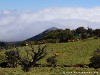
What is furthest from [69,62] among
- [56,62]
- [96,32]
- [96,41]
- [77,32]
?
[77,32]

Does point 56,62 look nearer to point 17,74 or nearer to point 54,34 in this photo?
point 17,74

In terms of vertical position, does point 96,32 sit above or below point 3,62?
above

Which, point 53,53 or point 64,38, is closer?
point 53,53

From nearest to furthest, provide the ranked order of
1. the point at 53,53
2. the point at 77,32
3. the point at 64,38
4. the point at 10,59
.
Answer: the point at 10,59, the point at 53,53, the point at 64,38, the point at 77,32

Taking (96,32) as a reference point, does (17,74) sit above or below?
below

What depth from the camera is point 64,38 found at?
4564 inches

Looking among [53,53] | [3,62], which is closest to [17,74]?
[3,62]

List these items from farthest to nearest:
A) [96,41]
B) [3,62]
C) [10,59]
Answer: [96,41] < [3,62] < [10,59]

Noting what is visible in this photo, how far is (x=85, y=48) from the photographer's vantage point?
84.7 m

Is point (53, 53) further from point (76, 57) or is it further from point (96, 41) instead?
point (96, 41)

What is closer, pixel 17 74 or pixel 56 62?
pixel 17 74

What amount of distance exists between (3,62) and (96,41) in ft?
92.7

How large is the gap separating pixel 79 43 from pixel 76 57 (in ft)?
→ 53.3

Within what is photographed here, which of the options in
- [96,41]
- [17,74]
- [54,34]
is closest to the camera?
[17,74]
